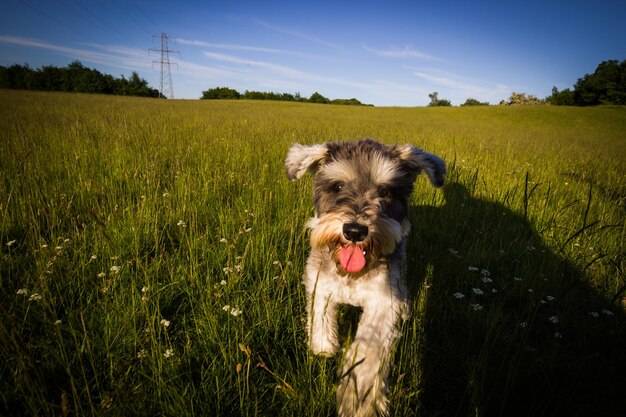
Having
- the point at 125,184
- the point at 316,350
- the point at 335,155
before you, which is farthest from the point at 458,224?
the point at 125,184

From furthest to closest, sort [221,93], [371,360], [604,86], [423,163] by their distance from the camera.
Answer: [221,93]
[604,86]
[423,163]
[371,360]

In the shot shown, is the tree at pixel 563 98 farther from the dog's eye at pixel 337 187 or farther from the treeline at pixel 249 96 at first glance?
the dog's eye at pixel 337 187

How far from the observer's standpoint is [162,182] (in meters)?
4.91

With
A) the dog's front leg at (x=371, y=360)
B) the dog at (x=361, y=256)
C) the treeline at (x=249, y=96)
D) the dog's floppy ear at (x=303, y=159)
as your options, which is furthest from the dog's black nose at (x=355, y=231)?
the treeline at (x=249, y=96)

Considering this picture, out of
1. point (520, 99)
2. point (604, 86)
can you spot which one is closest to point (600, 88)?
point (604, 86)

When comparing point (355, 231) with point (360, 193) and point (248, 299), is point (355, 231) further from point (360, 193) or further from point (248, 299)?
point (248, 299)

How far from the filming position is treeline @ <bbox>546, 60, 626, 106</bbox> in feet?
226

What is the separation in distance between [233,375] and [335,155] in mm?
2207

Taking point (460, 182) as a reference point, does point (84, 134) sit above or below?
above

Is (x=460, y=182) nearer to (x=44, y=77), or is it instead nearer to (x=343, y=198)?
(x=343, y=198)

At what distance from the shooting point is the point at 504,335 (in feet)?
8.66

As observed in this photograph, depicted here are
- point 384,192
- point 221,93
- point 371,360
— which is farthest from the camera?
point 221,93

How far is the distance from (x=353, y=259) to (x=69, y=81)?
10343 cm

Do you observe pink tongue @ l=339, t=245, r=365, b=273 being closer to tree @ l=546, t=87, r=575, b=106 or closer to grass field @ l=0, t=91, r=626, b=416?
grass field @ l=0, t=91, r=626, b=416
